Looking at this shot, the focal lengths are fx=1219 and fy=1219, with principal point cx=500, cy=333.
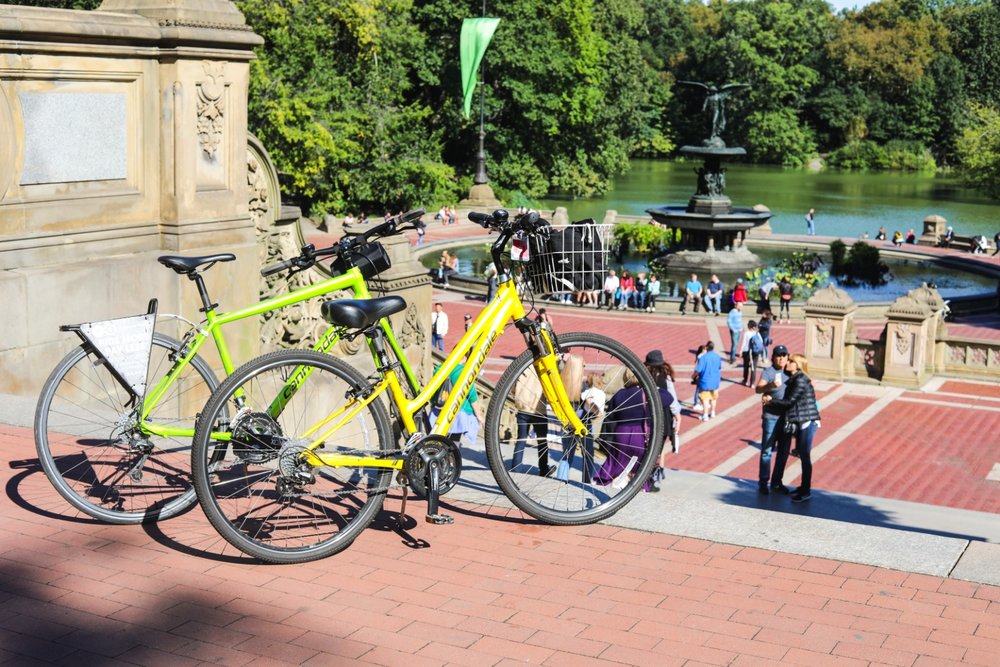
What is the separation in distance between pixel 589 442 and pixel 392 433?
1.22 meters

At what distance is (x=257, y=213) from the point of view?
29.8 ft

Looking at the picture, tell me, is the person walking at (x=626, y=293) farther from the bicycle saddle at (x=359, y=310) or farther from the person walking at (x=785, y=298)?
the bicycle saddle at (x=359, y=310)

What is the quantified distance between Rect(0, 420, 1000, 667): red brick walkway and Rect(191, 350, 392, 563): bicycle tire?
0.54ft

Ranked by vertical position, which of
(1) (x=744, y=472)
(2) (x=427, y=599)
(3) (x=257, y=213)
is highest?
(3) (x=257, y=213)

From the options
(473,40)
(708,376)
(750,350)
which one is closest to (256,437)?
(708,376)

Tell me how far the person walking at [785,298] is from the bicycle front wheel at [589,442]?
2500 centimetres

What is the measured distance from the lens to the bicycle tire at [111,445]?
5.30 meters

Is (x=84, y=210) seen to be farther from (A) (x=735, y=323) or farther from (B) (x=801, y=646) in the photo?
(A) (x=735, y=323)

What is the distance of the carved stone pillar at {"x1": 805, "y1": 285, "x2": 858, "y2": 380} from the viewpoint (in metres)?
23.2

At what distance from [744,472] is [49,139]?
11532mm

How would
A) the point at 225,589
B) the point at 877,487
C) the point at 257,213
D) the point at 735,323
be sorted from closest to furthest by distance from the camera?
the point at 225,589 → the point at 257,213 → the point at 877,487 → the point at 735,323

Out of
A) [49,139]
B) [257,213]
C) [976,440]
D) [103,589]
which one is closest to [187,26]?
[49,139]

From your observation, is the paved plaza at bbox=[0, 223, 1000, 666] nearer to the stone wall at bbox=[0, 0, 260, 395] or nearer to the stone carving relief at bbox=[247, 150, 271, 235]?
the stone wall at bbox=[0, 0, 260, 395]

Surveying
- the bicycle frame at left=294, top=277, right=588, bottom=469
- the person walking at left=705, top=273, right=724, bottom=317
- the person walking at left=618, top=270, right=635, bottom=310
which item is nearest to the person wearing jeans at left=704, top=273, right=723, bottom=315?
the person walking at left=705, top=273, right=724, bottom=317
